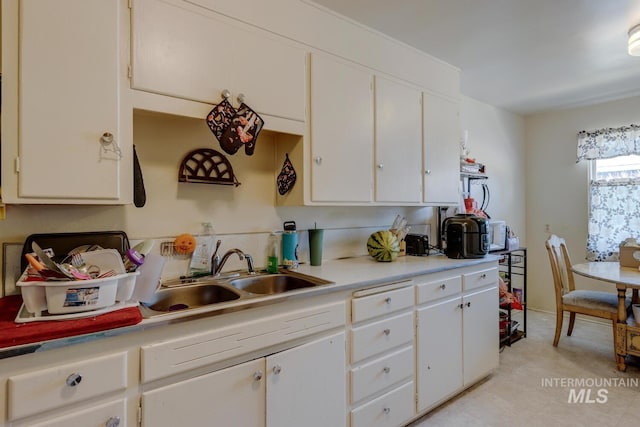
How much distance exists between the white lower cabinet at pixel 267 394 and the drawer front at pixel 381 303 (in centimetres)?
16

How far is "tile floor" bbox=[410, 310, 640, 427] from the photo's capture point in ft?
6.83

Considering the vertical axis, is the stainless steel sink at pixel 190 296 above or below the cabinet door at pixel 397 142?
below

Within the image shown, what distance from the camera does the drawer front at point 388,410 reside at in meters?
1.73

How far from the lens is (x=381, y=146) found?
7.55ft

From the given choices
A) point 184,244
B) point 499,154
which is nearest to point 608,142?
point 499,154

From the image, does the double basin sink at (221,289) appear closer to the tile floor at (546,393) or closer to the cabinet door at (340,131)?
the cabinet door at (340,131)

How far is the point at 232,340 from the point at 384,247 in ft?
4.35

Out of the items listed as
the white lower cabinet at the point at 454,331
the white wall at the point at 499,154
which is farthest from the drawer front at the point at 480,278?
the white wall at the point at 499,154

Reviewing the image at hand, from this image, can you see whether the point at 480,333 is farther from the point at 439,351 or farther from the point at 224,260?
the point at 224,260

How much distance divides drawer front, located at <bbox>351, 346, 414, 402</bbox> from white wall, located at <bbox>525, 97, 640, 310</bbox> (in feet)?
10.5

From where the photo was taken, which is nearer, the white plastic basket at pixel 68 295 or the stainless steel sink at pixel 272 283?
the white plastic basket at pixel 68 295

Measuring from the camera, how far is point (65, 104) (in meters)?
1.23

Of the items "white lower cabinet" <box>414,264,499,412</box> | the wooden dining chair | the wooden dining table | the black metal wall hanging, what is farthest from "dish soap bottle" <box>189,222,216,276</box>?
the wooden dining chair

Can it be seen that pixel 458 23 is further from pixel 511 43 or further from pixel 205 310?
pixel 205 310
